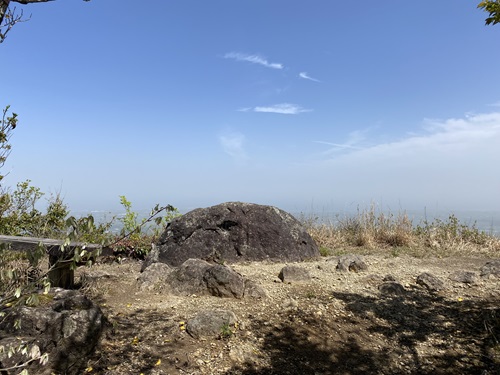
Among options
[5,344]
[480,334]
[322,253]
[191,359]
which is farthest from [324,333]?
[322,253]

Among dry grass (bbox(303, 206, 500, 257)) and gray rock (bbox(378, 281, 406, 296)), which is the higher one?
dry grass (bbox(303, 206, 500, 257))

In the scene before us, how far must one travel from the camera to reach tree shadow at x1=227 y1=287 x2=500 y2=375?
3.03m

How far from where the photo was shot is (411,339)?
354 cm

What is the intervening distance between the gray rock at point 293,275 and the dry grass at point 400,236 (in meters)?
2.76

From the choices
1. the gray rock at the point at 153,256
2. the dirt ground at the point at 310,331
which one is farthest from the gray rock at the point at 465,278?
the gray rock at the point at 153,256

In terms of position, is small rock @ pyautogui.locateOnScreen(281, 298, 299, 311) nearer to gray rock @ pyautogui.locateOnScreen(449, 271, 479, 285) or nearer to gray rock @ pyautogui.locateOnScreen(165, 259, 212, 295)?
gray rock @ pyautogui.locateOnScreen(165, 259, 212, 295)

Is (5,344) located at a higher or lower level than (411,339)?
higher

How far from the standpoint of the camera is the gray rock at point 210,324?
3.22 m

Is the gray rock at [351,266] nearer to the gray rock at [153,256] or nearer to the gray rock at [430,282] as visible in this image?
the gray rock at [430,282]

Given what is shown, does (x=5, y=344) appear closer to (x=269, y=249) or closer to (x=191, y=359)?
(x=191, y=359)

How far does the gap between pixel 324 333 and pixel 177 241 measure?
3447 mm

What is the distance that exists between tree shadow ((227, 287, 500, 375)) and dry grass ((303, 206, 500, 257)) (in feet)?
11.4

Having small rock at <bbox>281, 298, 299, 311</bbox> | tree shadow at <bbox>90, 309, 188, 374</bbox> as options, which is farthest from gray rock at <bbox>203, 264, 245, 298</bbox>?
tree shadow at <bbox>90, 309, 188, 374</bbox>

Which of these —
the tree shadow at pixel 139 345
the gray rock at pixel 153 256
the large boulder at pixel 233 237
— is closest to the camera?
the tree shadow at pixel 139 345
